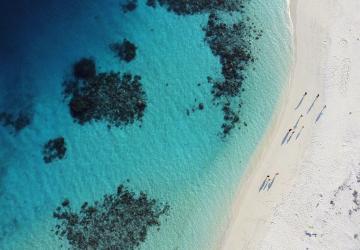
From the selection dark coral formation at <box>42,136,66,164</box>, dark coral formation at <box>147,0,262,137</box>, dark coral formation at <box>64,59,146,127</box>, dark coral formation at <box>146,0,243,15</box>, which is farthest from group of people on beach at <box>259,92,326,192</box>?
dark coral formation at <box>42,136,66,164</box>

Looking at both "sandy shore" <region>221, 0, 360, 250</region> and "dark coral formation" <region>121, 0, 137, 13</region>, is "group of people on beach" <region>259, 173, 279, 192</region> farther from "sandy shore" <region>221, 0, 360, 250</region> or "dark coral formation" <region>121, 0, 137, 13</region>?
"dark coral formation" <region>121, 0, 137, 13</region>

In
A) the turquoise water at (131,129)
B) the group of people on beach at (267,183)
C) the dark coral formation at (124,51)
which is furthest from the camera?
the dark coral formation at (124,51)

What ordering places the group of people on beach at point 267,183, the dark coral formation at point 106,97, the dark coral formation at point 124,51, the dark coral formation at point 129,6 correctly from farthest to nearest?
the dark coral formation at point 129,6 → the dark coral formation at point 124,51 → the group of people on beach at point 267,183 → the dark coral formation at point 106,97

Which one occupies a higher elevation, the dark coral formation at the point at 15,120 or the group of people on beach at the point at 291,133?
the group of people on beach at the point at 291,133

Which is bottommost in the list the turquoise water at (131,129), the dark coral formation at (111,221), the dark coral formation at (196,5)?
the dark coral formation at (111,221)

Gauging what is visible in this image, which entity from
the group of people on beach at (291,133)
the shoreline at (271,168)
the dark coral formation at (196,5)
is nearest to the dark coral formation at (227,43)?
the dark coral formation at (196,5)

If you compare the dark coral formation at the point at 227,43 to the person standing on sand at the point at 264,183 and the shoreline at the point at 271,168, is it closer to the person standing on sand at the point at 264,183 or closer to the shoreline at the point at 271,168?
the shoreline at the point at 271,168

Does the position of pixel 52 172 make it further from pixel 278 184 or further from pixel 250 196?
pixel 278 184
